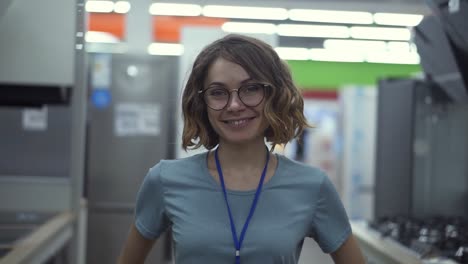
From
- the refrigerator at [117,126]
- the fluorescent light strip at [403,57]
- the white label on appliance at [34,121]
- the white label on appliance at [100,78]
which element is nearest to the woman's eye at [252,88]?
the fluorescent light strip at [403,57]

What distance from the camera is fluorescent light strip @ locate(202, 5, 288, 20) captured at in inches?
43.8

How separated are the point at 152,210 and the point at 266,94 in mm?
320

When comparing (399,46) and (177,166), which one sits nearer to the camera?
(177,166)

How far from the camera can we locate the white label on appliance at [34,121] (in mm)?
2916

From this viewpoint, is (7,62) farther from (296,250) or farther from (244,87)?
(296,250)

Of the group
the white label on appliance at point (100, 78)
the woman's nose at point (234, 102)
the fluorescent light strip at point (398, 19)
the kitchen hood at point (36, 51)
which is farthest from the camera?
the white label on appliance at point (100, 78)

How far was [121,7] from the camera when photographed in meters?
1.09

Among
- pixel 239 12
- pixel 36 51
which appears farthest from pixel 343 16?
pixel 36 51

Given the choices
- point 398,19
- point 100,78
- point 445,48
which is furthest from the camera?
point 100,78

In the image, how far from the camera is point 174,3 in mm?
1062

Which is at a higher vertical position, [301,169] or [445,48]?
[445,48]

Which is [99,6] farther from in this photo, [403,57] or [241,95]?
[403,57]

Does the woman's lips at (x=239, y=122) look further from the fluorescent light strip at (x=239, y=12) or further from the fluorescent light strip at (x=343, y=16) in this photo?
the fluorescent light strip at (x=343, y=16)

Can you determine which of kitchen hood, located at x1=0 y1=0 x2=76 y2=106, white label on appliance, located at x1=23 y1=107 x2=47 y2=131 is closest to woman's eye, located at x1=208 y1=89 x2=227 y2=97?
kitchen hood, located at x1=0 y1=0 x2=76 y2=106
